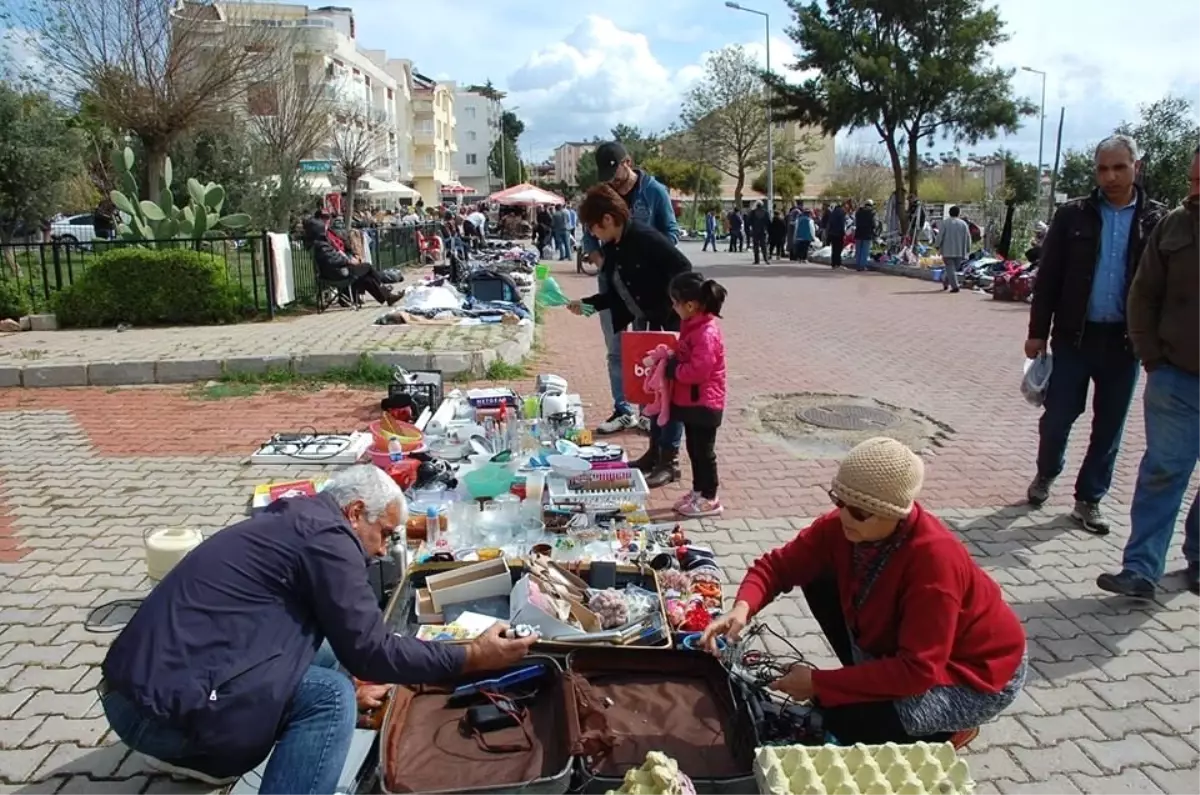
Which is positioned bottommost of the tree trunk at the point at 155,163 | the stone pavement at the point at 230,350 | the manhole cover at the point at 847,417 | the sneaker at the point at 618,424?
the manhole cover at the point at 847,417

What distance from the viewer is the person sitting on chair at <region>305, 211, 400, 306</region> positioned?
12648 millimetres

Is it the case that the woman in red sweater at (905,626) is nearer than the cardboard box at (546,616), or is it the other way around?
the woman in red sweater at (905,626)

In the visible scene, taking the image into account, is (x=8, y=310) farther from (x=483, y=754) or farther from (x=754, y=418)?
(x=483, y=754)

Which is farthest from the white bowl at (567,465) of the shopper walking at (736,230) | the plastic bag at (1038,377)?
the shopper walking at (736,230)

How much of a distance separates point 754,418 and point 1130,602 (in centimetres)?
373

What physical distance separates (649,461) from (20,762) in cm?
378

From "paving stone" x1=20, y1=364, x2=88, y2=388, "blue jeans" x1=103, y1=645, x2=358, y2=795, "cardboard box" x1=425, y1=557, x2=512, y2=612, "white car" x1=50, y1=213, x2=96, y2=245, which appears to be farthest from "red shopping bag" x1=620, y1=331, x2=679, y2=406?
"white car" x1=50, y1=213, x2=96, y2=245

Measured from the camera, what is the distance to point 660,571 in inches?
167

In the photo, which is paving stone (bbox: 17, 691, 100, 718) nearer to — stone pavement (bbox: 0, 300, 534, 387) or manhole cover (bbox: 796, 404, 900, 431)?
manhole cover (bbox: 796, 404, 900, 431)

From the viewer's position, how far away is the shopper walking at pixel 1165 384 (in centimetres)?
401

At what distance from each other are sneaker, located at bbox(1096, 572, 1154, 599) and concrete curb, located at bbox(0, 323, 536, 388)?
6197 mm

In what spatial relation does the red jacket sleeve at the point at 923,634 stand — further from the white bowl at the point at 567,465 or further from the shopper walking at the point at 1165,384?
the white bowl at the point at 567,465

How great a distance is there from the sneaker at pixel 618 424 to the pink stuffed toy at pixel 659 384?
1544 mm

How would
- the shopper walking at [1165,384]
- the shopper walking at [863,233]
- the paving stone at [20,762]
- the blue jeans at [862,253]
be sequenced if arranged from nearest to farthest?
1. the paving stone at [20,762]
2. the shopper walking at [1165,384]
3. the shopper walking at [863,233]
4. the blue jeans at [862,253]
